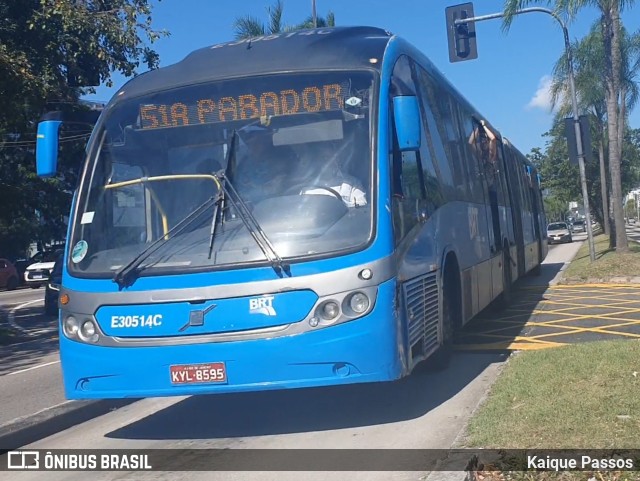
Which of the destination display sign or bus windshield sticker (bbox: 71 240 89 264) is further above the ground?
the destination display sign

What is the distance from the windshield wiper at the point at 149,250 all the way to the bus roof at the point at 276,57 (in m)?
1.35

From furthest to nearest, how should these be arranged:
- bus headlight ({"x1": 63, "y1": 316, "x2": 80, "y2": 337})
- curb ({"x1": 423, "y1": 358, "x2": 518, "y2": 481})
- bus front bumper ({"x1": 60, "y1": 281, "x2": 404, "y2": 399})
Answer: bus headlight ({"x1": 63, "y1": 316, "x2": 80, "y2": 337}) < bus front bumper ({"x1": 60, "y1": 281, "x2": 404, "y2": 399}) < curb ({"x1": 423, "y1": 358, "x2": 518, "y2": 481})

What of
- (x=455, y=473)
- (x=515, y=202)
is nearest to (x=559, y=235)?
(x=515, y=202)

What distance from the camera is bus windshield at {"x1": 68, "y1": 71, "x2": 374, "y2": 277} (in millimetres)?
6500

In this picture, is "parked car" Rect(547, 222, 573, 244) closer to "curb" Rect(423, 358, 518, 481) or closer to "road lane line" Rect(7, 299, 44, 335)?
"road lane line" Rect(7, 299, 44, 335)

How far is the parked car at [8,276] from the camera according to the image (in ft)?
128

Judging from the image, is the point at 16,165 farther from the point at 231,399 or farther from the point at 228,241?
the point at 228,241

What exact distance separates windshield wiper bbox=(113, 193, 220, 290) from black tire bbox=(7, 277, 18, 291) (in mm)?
35485

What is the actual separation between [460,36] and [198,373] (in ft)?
39.9

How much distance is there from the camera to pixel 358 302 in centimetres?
625

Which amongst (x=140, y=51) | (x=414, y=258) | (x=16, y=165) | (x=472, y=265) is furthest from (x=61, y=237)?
(x=414, y=258)

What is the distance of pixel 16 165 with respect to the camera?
24781 millimetres

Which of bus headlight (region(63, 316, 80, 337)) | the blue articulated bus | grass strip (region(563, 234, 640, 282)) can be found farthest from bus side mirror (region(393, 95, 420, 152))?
grass strip (region(563, 234, 640, 282))

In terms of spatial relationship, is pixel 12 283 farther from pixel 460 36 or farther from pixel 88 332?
pixel 88 332
